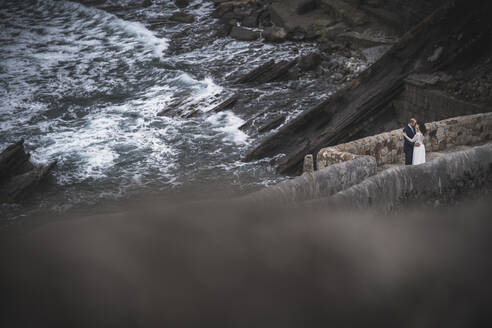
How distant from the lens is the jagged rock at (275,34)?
20281 mm

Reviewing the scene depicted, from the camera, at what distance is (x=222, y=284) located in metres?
2.52

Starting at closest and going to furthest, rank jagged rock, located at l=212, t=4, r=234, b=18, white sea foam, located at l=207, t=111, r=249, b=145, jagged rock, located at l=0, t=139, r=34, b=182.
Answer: jagged rock, located at l=0, t=139, r=34, b=182
white sea foam, located at l=207, t=111, r=249, b=145
jagged rock, located at l=212, t=4, r=234, b=18

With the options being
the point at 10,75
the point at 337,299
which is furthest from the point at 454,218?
the point at 10,75

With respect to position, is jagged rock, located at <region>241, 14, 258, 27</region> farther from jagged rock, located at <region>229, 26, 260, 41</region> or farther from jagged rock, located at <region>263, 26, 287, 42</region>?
jagged rock, located at <region>263, 26, 287, 42</region>

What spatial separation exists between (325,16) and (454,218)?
18.1 m

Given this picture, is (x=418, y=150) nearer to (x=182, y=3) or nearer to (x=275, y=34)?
(x=275, y=34)

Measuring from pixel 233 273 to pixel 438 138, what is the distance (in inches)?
249

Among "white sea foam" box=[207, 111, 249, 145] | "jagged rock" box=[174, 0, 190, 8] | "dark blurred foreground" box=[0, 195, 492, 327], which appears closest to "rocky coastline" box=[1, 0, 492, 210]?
"white sea foam" box=[207, 111, 249, 145]

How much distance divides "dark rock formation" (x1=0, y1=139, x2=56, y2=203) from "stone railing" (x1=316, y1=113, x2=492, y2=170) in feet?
25.5

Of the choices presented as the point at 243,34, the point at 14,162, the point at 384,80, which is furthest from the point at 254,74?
the point at 14,162

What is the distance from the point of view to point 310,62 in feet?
55.7

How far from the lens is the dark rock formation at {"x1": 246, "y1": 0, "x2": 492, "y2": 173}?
36.6 feet

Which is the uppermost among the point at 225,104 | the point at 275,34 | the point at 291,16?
the point at 291,16

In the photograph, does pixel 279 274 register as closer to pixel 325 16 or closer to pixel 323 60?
pixel 323 60
